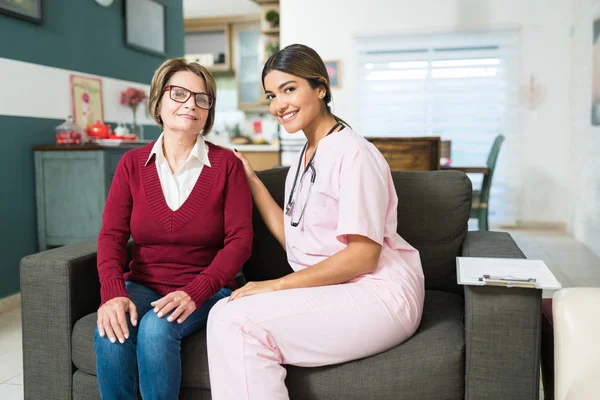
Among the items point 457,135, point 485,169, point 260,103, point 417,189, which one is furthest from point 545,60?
point 417,189

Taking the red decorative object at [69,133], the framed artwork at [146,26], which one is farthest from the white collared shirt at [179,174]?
the framed artwork at [146,26]

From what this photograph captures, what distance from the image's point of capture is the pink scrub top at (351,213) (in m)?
1.47

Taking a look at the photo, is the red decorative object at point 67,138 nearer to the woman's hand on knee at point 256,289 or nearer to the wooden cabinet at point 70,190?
the wooden cabinet at point 70,190

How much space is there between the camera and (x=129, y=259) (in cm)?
190

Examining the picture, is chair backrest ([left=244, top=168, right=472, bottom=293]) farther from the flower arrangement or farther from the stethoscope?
the flower arrangement

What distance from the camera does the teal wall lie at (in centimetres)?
332

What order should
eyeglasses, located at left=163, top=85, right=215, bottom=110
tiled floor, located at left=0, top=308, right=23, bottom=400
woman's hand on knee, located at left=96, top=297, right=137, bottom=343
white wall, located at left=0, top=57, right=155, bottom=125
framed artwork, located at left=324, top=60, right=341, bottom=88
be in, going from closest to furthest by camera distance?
woman's hand on knee, located at left=96, top=297, right=137, bottom=343 < eyeglasses, located at left=163, top=85, right=215, bottom=110 < tiled floor, located at left=0, top=308, right=23, bottom=400 < white wall, located at left=0, top=57, right=155, bottom=125 < framed artwork, located at left=324, top=60, right=341, bottom=88

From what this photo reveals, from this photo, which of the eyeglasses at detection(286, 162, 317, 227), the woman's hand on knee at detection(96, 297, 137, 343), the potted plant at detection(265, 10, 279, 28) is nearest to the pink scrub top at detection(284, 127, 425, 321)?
the eyeglasses at detection(286, 162, 317, 227)

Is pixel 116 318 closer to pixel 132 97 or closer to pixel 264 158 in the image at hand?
pixel 132 97

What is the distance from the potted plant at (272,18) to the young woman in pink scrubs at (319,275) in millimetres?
5658

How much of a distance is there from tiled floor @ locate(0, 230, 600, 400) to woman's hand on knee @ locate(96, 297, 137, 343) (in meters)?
0.95

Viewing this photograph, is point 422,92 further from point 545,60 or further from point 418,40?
point 545,60

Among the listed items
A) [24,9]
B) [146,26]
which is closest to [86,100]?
[24,9]

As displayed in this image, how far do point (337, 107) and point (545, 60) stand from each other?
2.18m
